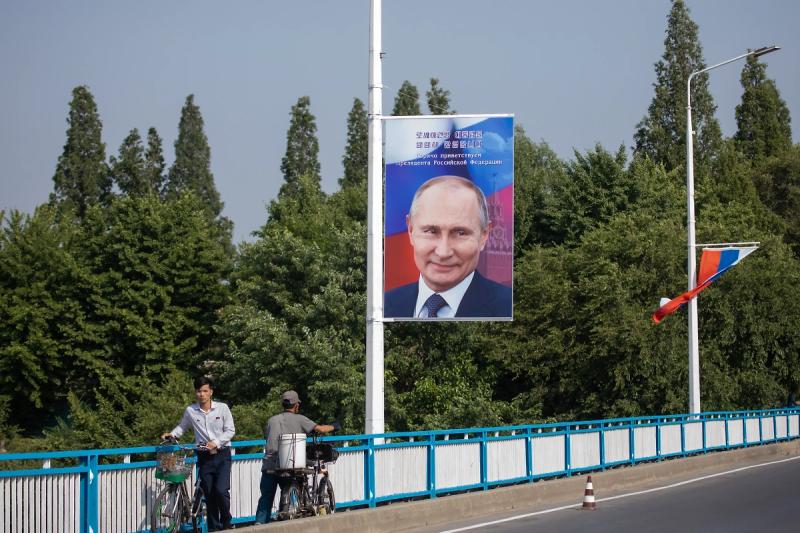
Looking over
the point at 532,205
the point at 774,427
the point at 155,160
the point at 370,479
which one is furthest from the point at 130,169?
the point at 370,479

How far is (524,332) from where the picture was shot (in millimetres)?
56031

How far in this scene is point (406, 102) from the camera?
325 feet

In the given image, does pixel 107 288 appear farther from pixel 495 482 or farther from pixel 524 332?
pixel 495 482

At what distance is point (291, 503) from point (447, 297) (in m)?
5.55

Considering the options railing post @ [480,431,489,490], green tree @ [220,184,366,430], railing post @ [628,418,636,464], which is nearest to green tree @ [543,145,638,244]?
green tree @ [220,184,366,430]

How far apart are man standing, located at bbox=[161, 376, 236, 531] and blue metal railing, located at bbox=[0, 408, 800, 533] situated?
60 centimetres

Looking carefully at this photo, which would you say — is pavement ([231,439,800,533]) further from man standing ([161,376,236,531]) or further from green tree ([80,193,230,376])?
green tree ([80,193,230,376])

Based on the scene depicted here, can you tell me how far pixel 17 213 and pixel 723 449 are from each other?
5332cm

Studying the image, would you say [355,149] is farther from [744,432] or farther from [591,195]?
[744,432]

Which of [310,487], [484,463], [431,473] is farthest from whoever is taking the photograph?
[484,463]

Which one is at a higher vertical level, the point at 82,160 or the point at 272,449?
the point at 82,160

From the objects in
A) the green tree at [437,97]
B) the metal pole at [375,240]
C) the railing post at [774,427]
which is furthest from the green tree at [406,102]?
the metal pole at [375,240]

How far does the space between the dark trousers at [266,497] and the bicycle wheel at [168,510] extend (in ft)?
5.58

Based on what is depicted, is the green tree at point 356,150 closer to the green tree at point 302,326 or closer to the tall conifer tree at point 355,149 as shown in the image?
the tall conifer tree at point 355,149
